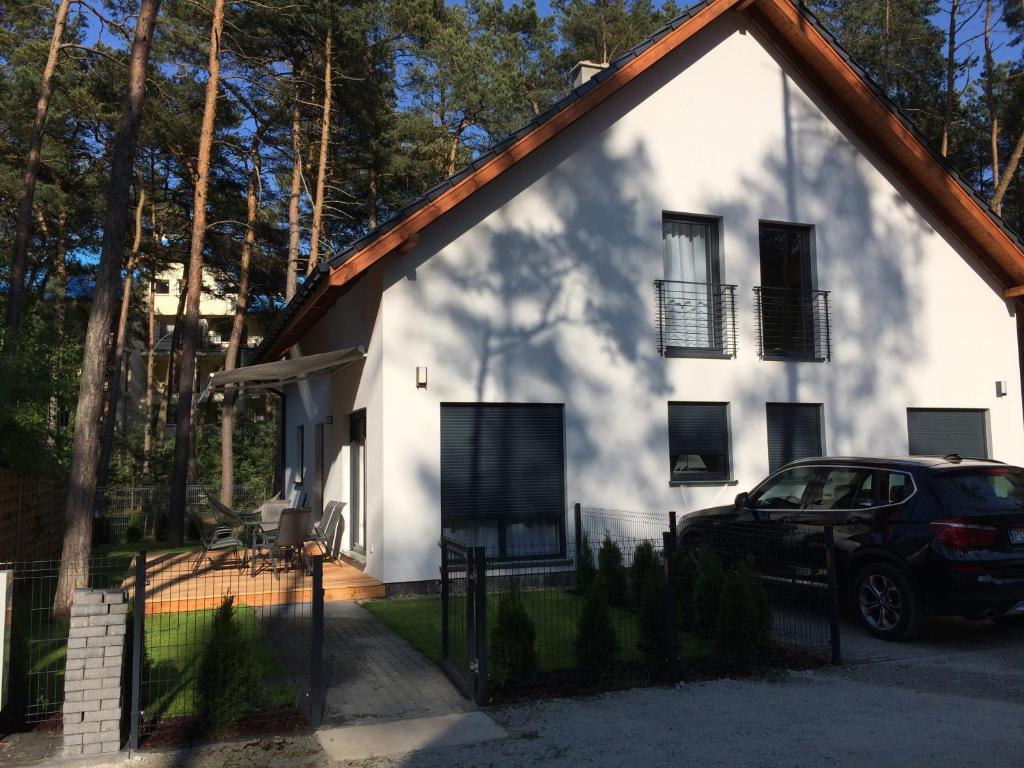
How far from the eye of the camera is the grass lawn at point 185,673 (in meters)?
5.57

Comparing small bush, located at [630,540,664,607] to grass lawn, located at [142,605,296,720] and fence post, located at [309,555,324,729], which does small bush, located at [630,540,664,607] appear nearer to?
fence post, located at [309,555,324,729]

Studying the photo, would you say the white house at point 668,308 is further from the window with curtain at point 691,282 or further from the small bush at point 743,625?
the small bush at point 743,625

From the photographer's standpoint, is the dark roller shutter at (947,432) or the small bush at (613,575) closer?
the small bush at (613,575)

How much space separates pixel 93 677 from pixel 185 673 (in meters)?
1.46

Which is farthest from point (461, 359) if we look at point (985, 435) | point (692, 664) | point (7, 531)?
point (985, 435)

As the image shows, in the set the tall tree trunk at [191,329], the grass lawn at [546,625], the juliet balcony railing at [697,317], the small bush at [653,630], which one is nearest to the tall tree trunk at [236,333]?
the tall tree trunk at [191,329]

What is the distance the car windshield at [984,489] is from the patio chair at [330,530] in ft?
26.1

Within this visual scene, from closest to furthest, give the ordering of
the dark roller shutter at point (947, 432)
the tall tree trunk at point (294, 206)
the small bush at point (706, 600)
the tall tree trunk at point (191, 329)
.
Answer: the small bush at point (706, 600) < the dark roller shutter at point (947, 432) < the tall tree trunk at point (191, 329) < the tall tree trunk at point (294, 206)

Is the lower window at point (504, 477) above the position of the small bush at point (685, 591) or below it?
above

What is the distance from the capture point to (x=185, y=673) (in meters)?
6.41

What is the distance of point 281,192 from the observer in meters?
26.0

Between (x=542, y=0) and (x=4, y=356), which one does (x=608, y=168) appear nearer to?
(x=4, y=356)

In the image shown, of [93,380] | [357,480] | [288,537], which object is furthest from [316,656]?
[357,480]

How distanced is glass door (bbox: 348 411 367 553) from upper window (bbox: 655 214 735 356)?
188 inches
